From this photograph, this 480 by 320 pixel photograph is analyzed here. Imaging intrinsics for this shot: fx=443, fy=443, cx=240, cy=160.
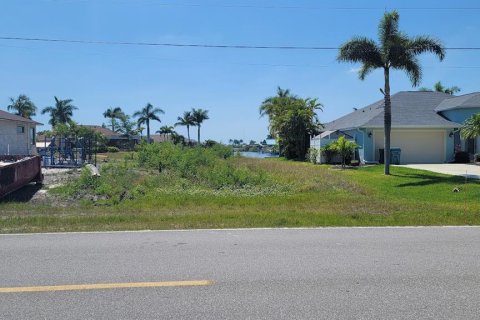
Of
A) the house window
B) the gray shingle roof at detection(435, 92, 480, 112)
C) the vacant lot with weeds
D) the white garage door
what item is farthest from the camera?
the house window

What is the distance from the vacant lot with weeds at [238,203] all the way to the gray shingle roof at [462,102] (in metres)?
12.8

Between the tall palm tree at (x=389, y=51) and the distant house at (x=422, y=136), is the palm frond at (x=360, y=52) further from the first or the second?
the distant house at (x=422, y=136)

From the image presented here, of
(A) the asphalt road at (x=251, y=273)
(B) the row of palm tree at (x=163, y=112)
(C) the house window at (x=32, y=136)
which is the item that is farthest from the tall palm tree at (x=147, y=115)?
(A) the asphalt road at (x=251, y=273)

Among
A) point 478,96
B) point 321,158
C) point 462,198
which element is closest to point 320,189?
point 462,198

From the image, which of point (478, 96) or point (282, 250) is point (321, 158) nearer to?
point (478, 96)

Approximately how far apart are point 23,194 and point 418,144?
84.8ft

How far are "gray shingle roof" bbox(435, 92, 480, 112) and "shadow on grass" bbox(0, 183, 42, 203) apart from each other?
2792 cm

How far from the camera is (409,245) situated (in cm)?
771

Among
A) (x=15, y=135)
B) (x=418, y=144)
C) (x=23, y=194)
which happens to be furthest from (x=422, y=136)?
(x=15, y=135)

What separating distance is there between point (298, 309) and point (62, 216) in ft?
26.6

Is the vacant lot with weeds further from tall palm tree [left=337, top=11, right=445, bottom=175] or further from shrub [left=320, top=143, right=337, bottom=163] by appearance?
shrub [left=320, top=143, right=337, bottom=163]

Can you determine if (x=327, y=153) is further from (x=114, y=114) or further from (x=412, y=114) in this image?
(x=114, y=114)

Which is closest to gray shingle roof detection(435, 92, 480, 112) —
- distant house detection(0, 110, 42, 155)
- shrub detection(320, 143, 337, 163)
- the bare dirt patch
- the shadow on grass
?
shrub detection(320, 143, 337, 163)

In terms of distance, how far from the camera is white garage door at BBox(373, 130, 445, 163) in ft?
102
